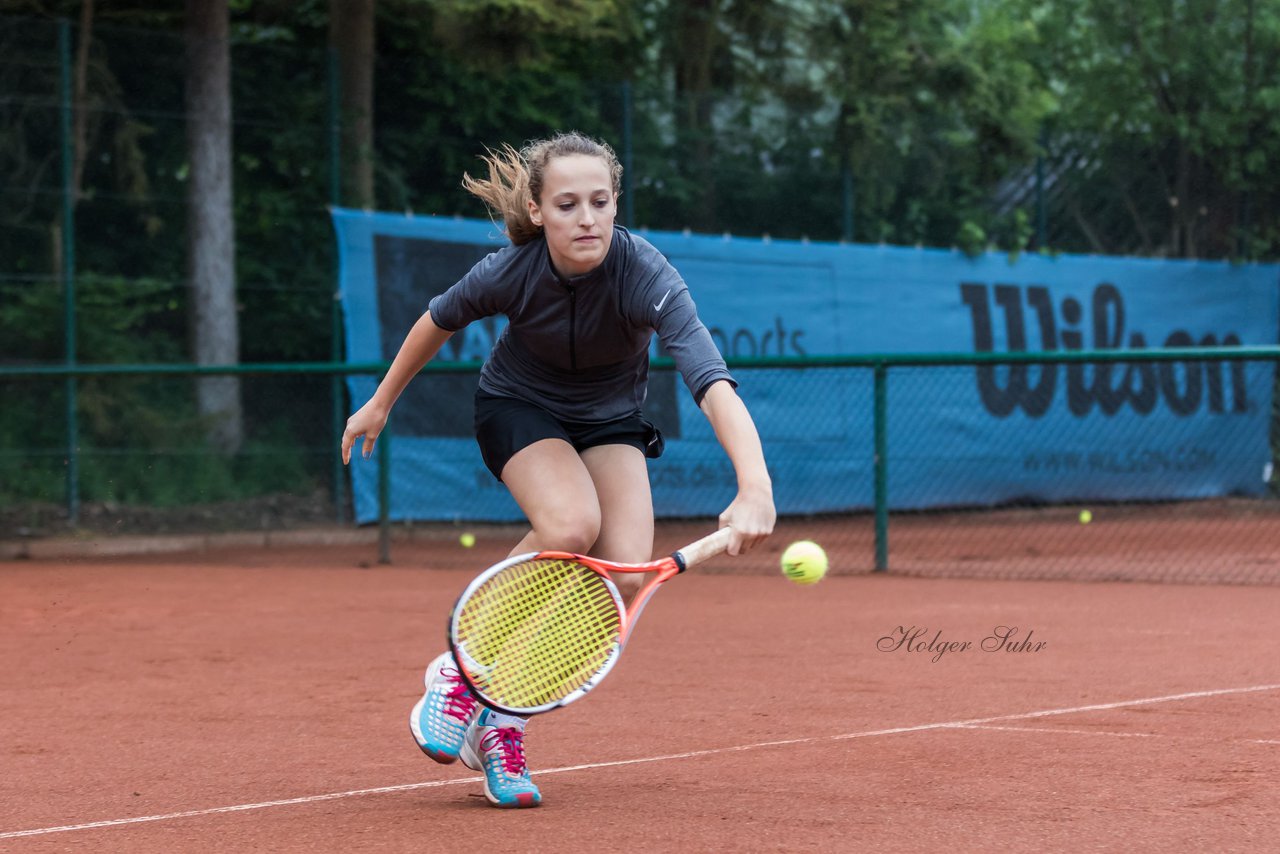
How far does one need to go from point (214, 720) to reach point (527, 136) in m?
9.00

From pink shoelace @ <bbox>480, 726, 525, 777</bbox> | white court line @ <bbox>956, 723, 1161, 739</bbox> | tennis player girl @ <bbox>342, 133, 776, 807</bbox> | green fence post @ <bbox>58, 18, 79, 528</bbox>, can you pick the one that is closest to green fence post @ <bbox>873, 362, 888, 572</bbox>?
white court line @ <bbox>956, 723, 1161, 739</bbox>

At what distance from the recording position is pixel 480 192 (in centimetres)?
448

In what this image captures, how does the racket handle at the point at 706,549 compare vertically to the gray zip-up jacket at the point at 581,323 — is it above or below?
below

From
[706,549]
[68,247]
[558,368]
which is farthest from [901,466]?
[706,549]

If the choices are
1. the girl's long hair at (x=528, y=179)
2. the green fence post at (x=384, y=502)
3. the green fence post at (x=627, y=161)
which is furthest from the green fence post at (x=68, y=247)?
the girl's long hair at (x=528, y=179)

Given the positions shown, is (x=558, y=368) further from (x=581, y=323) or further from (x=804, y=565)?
(x=804, y=565)

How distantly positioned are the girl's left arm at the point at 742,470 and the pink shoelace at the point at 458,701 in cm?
105

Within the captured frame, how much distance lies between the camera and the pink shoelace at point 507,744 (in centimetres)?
427

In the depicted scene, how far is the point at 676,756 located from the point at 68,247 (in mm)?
8328

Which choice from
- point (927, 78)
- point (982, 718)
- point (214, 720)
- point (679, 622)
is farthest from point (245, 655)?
point (927, 78)

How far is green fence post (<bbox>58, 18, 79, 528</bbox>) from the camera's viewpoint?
38.3 feet

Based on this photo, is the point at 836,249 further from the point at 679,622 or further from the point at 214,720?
the point at 214,720

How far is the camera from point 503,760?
427cm

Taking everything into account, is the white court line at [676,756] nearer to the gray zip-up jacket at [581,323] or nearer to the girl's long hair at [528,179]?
the gray zip-up jacket at [581,323]
